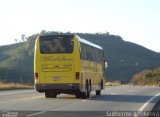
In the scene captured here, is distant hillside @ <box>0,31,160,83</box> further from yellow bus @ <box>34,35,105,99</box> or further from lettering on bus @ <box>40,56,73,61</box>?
lettering on bus @ <box>40,56,73,61</box>

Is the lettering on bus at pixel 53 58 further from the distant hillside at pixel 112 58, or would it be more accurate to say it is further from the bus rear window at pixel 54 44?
the distant hillside at pixel 112 58

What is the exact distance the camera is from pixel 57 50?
32438 millimetres

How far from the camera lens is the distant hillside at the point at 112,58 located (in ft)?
410

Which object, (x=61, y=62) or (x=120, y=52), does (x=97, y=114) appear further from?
(x=120, y=52)

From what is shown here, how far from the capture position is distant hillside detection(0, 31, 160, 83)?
12494 cm

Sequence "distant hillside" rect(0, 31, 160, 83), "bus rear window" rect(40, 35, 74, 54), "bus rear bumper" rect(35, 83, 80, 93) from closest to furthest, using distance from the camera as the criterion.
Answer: "bus rear bumper" rect(35, 83, 80, 93) < "bus rear window" rect(40, 35, 74, 54) < "distant hillside" rect(0, 31, 160, 83)

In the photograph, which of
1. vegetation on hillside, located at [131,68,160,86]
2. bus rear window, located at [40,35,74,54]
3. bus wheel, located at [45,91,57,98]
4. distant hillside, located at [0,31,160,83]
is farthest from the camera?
distant hillside, located at [0,31,160,83]

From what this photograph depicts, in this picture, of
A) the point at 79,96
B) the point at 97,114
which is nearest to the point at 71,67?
the point at 79,96

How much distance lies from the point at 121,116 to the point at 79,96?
46.0ft

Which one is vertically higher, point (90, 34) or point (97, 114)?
point (90, 34)

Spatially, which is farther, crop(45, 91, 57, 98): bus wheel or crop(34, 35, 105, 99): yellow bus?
crop(45, 91, 57, 98): bus wheel

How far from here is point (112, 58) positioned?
472ft

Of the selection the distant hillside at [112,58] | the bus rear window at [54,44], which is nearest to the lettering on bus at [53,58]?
the bus rear window at [54,44]

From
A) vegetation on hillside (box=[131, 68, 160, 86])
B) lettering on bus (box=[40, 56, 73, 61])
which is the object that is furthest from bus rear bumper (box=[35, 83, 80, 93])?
vegetation on hillside (box=[131, 68, 160, 86])
